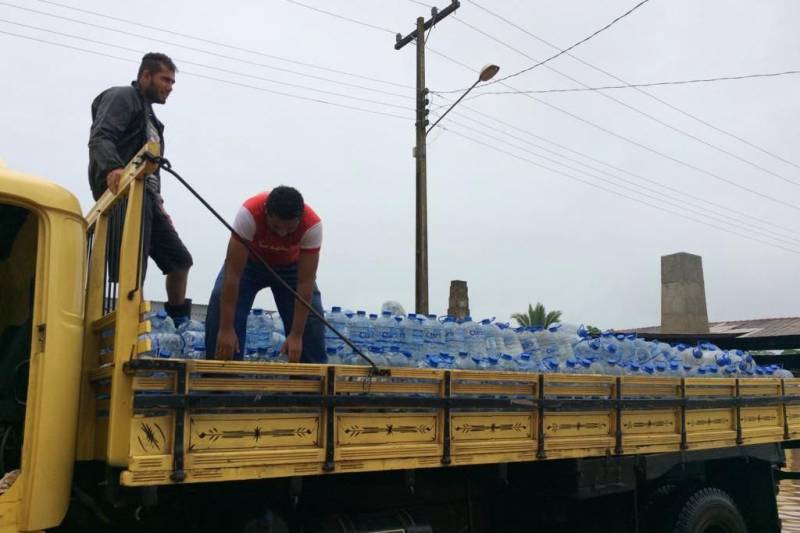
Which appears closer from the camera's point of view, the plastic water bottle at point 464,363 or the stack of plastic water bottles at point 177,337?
the stack of plastic water bottles at point 177,337

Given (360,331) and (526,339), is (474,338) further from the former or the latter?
(360,331)

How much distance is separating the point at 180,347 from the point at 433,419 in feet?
4.57

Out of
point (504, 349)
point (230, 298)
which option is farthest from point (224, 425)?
point (504, 349)

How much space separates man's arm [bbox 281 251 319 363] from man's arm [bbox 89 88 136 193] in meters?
0.99

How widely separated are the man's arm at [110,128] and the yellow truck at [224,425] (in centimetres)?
21

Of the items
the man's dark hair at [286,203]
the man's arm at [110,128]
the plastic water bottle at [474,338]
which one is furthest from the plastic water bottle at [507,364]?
the man's arm at [110,128]

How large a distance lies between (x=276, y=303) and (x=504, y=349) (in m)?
1.72

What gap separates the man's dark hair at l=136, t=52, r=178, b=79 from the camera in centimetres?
371

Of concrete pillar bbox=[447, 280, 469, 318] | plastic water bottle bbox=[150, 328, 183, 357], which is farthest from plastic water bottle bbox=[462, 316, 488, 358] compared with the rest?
concrete pillar bbox=[447, 280, 469, 318]

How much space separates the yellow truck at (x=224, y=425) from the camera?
8.81 feet

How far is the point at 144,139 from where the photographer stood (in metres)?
3.68

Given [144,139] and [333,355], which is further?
[333,355]

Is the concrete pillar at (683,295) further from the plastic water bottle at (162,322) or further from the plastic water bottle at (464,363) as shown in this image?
the plastic water bottle at (162,322)

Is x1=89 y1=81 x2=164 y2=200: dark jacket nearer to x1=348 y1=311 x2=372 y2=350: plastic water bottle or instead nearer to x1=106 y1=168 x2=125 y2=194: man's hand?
x1=106 y1=168 x2=125 y2=194: man's hand
